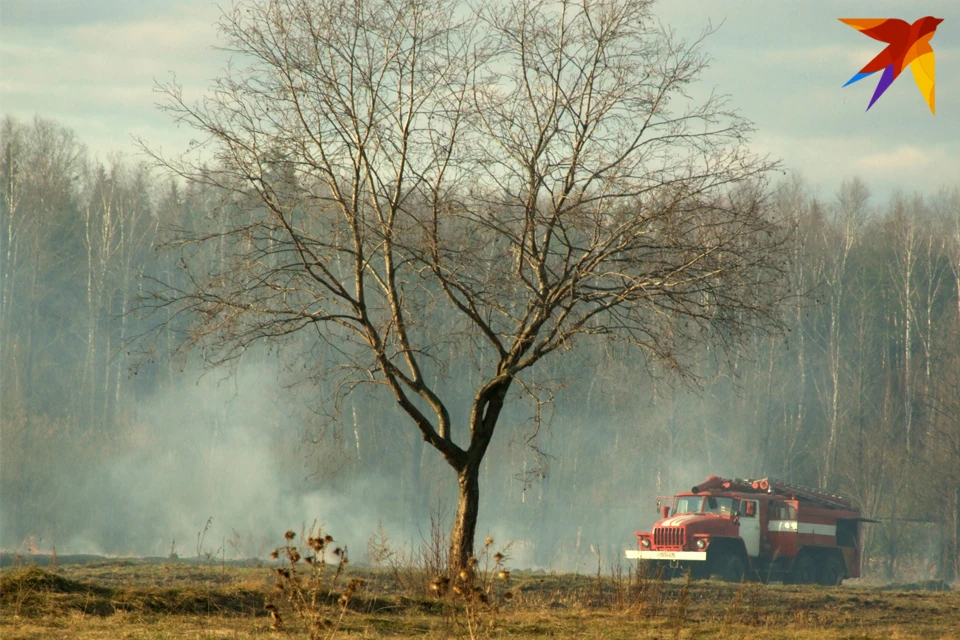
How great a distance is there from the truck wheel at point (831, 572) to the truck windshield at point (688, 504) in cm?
354

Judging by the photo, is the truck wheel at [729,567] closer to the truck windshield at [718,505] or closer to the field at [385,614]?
the truck windshield at [718,505]

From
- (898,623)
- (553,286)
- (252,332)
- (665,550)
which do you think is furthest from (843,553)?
(252,332)

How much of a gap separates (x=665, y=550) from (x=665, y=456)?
22.0 meters

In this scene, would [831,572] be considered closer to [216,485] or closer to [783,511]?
[783,511]

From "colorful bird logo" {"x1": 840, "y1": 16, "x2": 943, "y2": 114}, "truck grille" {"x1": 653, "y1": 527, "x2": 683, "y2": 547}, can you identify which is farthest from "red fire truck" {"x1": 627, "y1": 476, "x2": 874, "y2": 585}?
"colorful bird logo" {"x1": 840, "y1": 16, "x2": 943, "y2": 114}

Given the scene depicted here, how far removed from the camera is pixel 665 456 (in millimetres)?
43781

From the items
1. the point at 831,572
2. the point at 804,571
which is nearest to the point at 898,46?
the point at 804,571

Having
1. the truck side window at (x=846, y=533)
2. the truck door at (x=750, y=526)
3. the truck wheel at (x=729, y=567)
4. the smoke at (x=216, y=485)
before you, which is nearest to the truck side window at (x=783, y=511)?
the truck door at (x=750, y=526)

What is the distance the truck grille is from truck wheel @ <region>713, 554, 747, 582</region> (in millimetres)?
1063

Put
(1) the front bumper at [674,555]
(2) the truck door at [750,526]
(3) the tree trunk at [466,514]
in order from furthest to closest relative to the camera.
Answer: (2) the truck door at [750,526], (1) the front bumper at [674,555], (3) the tree trunk at [466,514]

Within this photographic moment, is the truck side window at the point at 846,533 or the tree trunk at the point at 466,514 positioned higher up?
the tree trunk at the point at 466,514

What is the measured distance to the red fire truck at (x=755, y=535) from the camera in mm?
22172

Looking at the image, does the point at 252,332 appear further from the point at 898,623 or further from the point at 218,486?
the point at 218,486

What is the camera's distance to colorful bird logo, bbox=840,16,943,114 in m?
7.71
